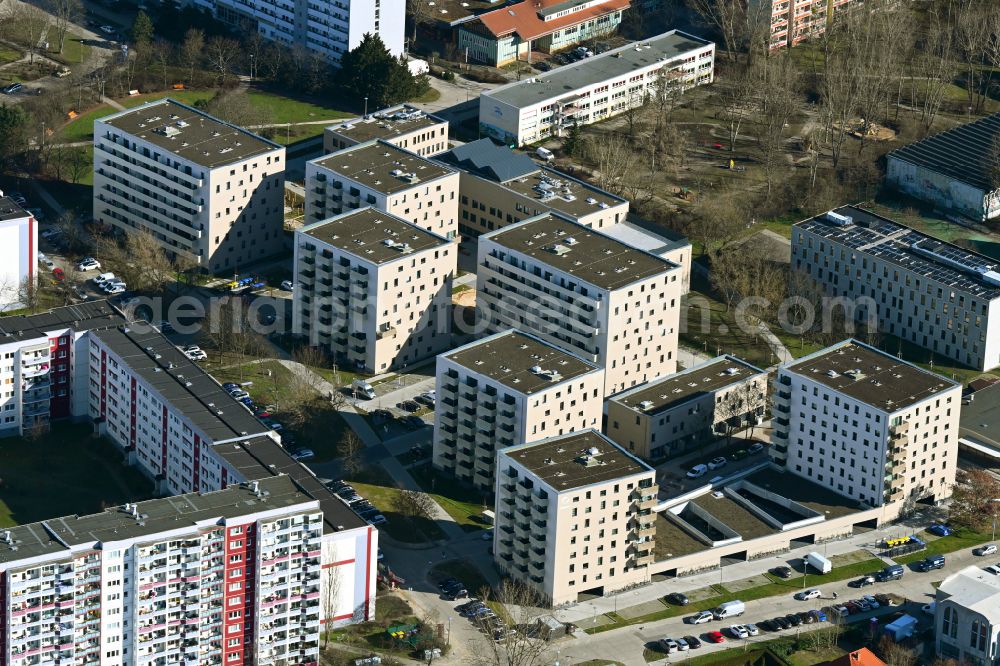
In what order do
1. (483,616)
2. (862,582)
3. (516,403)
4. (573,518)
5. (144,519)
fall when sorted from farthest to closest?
Result: (516,403) < (862,582) < (573,518) < (483,616) < (144,519)

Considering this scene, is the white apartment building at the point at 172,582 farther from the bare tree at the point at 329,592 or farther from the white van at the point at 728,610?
the white van at the point at 728,610

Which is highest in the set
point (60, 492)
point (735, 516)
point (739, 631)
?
point (735, 516)

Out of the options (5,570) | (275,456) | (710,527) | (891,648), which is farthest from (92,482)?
(891,648)

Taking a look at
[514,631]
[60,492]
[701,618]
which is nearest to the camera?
[514,631]

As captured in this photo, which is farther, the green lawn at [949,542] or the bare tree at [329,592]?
the green lawn at [949,542]

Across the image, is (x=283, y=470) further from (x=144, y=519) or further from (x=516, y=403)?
(x=516, y=403)

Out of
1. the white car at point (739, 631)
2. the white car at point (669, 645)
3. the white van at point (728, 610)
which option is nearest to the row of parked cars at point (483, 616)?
the white car at point (669, 645)

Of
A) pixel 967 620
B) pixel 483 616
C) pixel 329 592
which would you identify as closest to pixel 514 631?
pixel 483 616
